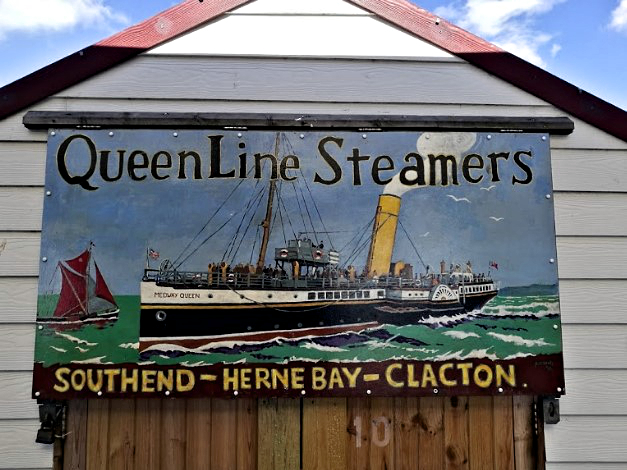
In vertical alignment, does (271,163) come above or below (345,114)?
below

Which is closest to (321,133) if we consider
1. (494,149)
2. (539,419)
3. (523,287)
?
(494,149)

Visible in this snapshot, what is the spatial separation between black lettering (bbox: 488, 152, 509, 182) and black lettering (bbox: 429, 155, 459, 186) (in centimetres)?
19

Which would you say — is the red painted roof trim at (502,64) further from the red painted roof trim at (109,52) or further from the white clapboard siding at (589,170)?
the red painted roof trim at (109,52)

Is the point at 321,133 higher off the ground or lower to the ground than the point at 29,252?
higher

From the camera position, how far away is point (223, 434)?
7.84 feet

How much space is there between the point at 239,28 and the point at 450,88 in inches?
46.3

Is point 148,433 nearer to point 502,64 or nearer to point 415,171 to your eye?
point 415,171

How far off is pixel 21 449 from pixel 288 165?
1894mm

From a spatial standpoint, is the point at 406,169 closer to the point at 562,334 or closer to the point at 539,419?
the point at 562,334

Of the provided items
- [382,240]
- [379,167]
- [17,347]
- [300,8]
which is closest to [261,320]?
[382,240]

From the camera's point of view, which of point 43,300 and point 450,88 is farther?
point 450,88

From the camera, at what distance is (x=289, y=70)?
2.59 meters

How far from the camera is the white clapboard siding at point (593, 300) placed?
2471 millimetres

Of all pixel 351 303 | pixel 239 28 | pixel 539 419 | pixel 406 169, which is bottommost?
pixel 539 419
